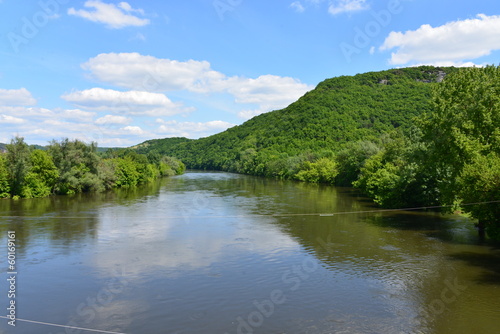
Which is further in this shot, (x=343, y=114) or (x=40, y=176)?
(x=343, y=114)

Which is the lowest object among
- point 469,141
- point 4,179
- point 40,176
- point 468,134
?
point 4,179

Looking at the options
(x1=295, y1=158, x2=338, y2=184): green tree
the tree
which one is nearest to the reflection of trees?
the tree

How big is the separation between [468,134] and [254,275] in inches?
799

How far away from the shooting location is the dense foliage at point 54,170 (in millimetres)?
56156

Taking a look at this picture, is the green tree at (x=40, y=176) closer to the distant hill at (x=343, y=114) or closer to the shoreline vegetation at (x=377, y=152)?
the shoreline vegetation at (x=377, y=152)

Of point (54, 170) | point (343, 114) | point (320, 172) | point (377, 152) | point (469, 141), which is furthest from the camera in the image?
point (343, 114)

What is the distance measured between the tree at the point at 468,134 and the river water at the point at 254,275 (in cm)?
337

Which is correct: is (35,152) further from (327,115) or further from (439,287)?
(327,115)

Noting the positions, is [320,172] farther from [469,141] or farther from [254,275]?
[254,275]

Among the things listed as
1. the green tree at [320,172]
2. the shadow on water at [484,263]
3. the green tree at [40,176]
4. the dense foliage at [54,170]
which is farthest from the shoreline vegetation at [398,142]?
the green tree at [40,176]

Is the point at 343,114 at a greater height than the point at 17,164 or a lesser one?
greater

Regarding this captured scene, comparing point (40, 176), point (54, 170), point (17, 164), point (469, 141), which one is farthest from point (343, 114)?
point (469, 141)

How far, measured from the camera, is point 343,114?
137 m

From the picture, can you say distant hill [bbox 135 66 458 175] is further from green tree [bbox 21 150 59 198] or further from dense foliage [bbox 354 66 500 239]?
dense foliage [bbox 354 66 500 239]
